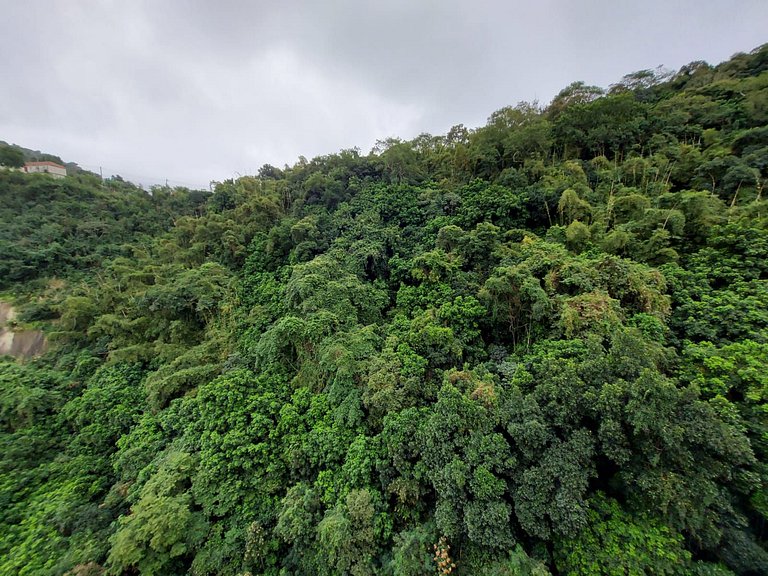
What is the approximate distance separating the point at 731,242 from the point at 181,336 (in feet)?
66.4

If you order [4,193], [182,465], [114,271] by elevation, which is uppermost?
[4,193]

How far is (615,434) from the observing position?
15.9 feet

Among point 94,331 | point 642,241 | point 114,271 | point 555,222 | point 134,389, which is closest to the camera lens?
point 642,241

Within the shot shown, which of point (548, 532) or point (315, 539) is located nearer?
point (548, 532)

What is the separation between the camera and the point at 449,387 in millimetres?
6348

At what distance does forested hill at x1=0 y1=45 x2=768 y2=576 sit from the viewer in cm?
475

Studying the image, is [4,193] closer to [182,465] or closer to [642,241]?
[182,465]

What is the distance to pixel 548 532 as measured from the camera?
4906 millimetres

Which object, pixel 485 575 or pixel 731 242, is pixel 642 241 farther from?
pixel 485 575

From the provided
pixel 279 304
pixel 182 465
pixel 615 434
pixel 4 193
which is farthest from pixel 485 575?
pixel 4 193

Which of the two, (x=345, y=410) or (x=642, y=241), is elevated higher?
(x=642, y=241)

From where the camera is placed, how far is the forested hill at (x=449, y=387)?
475 cm

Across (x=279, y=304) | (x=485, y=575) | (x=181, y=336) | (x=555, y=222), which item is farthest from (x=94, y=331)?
(x=555, y=222)

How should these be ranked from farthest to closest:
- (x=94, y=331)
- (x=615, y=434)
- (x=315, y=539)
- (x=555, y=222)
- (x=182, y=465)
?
(x=94, y=331)
(x=555, y=222)
(x=182, y=465)
(x=315, y=539)
(x=615, y=434)
